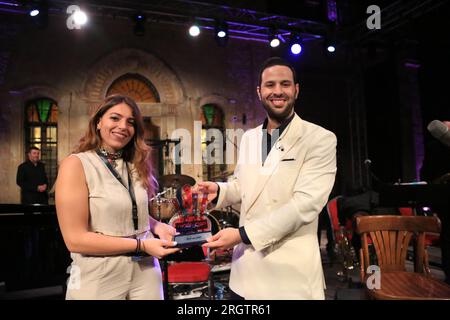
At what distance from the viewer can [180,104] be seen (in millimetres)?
9648

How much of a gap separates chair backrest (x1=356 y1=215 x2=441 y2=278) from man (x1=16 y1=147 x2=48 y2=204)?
6.81 m

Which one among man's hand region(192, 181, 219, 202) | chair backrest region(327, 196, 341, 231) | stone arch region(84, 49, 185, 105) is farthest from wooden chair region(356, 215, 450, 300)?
stone arch region(84, 49, 185, 105)

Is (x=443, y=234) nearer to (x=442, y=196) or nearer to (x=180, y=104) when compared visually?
(x=442, y=196)

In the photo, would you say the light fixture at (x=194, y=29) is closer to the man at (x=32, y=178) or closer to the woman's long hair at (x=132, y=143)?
the man at (x=32, y=178)

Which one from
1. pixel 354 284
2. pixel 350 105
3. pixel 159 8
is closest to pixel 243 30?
pixel 159 8

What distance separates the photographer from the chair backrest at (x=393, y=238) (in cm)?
278

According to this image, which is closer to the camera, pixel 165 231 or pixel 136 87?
pixel 165 231

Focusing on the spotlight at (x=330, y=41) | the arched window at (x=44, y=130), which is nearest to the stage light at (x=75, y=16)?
the arched window at (x=44, y=130)

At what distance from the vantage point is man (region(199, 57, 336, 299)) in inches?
60.9

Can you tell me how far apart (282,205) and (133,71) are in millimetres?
8596

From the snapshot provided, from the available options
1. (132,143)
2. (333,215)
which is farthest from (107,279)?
(333,215)

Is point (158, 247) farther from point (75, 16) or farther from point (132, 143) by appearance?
point (75, 16)

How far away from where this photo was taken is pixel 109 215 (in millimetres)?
1594

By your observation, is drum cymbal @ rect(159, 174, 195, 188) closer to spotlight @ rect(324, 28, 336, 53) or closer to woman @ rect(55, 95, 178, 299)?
woman @ rect(55, 95, 178, 299)
